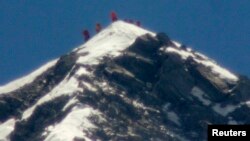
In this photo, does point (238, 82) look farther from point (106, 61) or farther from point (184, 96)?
point (106, 61)

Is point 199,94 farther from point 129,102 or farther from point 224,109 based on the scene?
point 129,102

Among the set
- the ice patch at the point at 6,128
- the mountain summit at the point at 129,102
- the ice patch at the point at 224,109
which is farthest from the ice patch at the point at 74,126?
the ice patch at the point at 224,109

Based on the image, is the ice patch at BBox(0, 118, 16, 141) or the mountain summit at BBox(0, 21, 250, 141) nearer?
the mountain summit at BBox(0, 21, 250, 141)

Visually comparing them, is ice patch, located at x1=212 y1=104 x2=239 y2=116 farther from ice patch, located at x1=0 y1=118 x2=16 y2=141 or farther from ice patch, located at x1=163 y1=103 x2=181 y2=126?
ice patch, located at x1=0 y1=118 x2=16 y2=141

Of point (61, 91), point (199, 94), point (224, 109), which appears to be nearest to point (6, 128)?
point (61, 91)

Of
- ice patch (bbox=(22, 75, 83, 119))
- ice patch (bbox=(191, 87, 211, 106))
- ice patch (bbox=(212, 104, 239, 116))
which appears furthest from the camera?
ice patch (bbox=(191, 87, 211, 106))

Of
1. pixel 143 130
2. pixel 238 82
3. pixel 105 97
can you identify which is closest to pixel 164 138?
pixel 143 130

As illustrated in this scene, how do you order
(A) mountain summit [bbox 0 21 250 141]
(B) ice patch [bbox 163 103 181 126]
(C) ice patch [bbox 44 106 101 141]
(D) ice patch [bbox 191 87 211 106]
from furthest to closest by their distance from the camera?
(D) ice patch [bbox 191 87 211 106] → (B) ice patch [bbox 163 103 181 126] → (A) mountain summit [bbox 0 21 250 141] → (C) ice patch [bbox 44 106 101 141]

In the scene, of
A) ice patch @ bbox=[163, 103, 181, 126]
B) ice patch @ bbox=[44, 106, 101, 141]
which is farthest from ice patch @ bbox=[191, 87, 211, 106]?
ice patch @ bbox=[44, 106, 101, 141]
